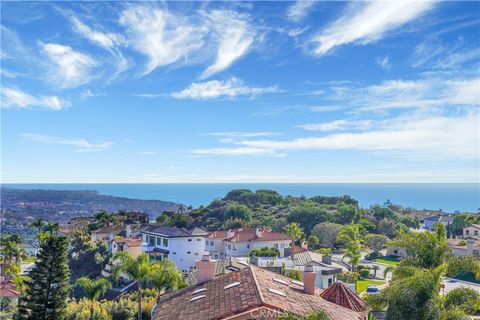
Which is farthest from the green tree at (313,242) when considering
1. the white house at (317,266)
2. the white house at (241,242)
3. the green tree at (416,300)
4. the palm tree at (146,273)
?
the green tree at (416,300)

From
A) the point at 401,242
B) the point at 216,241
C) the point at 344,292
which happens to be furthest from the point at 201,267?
the point at 216,241

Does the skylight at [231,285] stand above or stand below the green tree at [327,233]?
above

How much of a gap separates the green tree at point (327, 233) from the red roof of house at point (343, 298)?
54004 mm

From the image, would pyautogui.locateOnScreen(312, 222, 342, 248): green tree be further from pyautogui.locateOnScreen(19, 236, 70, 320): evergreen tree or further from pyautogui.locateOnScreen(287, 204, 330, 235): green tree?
pyautogui.locateOnScreen(19, 236, 70, 320): evergreen tree

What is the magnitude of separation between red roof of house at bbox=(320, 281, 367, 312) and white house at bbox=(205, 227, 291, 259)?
142 ft

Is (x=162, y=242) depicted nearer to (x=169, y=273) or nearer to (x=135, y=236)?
(x=135, y=236)

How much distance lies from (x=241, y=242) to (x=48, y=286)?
4034cm

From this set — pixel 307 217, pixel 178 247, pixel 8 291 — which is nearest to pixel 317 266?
pixel 178 247

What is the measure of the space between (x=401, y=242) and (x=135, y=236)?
5814cm

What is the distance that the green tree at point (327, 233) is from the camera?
74.3 meters

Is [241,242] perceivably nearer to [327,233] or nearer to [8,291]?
[327,233]

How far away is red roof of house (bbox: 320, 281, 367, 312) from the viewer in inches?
786

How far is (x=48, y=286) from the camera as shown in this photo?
1032 inches

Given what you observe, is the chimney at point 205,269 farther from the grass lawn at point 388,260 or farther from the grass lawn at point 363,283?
the grass lawn at point 388,260
